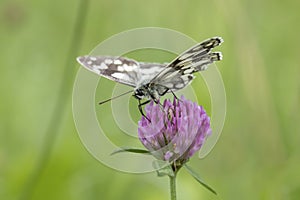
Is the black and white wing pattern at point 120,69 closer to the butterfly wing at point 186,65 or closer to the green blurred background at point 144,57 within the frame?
the butterfly wing at point 186,65

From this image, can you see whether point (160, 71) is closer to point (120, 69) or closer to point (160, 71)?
point (160, 71)

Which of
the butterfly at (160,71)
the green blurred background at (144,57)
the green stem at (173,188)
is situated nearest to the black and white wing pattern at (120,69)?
the butterfly at (160,71)

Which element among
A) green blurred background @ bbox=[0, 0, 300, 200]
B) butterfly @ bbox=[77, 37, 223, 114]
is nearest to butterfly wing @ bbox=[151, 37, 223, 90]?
butterfly @ bbox=[77, 37, 223, 114]

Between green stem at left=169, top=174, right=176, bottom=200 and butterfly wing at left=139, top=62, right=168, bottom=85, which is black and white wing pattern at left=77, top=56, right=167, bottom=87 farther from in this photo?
green stem at left=169, top=174, right=176, bottom=200

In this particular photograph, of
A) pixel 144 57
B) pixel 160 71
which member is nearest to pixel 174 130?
pixel 160 71
